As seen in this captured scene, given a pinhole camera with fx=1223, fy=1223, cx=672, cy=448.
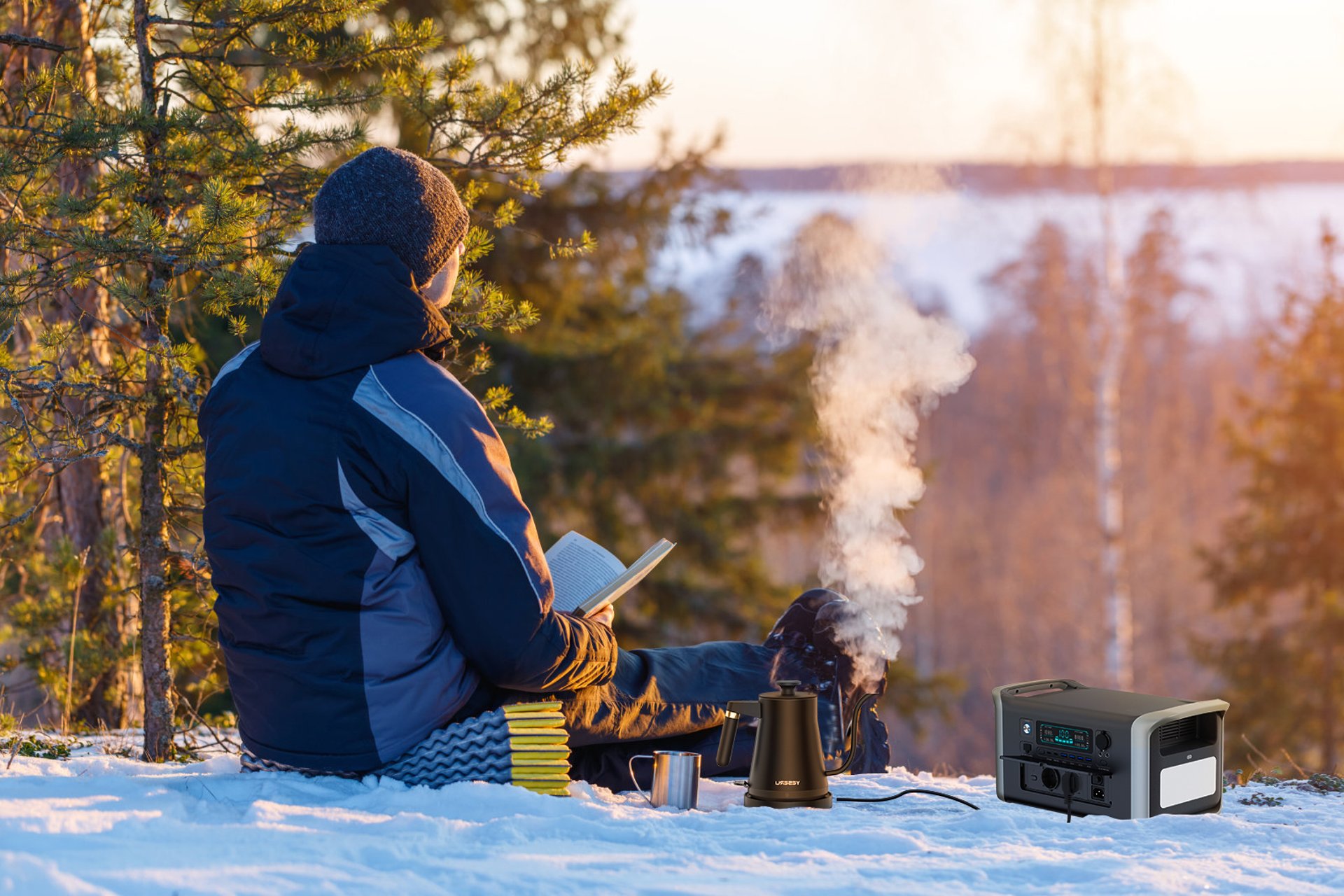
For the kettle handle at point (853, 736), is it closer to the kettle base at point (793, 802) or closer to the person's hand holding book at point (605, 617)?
the kettle base at point (793, 802)

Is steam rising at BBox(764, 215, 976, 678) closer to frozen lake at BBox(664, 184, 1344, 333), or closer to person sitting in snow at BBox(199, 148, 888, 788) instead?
person sitting in snow at BBox(199, 148, 888, 788)

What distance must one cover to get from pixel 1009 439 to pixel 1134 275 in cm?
1385

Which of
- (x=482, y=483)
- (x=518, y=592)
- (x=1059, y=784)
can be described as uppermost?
(x=482, y=483)

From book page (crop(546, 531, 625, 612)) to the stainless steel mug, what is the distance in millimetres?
425

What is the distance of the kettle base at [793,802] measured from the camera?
289 centimetres

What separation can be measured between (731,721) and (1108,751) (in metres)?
0.88

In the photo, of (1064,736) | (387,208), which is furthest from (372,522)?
(1064,736)

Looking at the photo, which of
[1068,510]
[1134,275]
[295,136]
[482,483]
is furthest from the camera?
[1068,510]

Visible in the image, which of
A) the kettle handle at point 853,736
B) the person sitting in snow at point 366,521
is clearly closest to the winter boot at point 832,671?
the kettle handle at point 853,736

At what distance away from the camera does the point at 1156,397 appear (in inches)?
1078

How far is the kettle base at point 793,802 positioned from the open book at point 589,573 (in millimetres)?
583

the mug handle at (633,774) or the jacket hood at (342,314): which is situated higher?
the jacket hood at (342,314)

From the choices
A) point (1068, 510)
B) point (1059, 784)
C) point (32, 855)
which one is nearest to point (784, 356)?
point (1059, 784)

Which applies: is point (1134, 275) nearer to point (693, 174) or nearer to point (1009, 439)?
point (693, 174)
